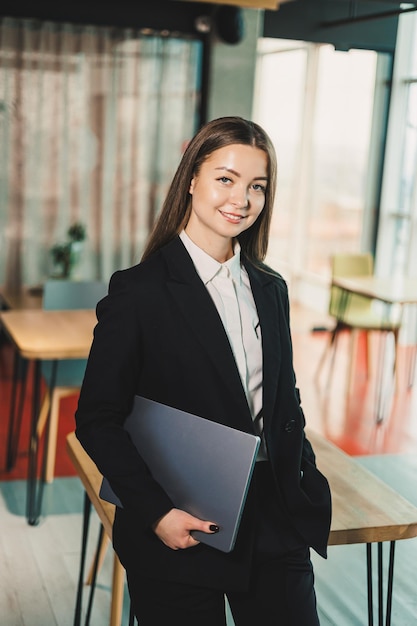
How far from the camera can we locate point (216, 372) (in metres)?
1.63

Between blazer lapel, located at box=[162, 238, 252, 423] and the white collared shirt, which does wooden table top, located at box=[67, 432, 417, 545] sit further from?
blazer lapel, located at box=[162, 238, 252, 423]

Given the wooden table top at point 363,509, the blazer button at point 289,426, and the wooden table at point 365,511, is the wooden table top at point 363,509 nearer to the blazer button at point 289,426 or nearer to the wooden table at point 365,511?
the wooden table at point 365,511

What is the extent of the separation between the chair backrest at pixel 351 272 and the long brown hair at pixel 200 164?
4.22 meters

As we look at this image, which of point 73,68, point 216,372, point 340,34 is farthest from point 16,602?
point 73,68

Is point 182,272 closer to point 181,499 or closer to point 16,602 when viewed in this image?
point 181,499

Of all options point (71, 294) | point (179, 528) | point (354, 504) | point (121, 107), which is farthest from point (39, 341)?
point (121, 107)

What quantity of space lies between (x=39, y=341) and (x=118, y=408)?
2017mm

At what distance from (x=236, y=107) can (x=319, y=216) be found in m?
2.28

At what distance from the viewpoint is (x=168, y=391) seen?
165 cm

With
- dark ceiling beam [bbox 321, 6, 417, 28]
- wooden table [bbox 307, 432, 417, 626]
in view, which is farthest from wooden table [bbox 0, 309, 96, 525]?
dark ceiling beam [bbox 321, 6, 417, 28]

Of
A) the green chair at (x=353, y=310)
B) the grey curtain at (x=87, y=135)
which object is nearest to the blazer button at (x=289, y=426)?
the green chair at (x=353, y=310)

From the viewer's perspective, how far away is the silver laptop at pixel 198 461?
1547 millimetres

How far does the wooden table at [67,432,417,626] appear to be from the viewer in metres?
1.93

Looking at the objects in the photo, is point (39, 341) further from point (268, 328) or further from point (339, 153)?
point (339, 153)
